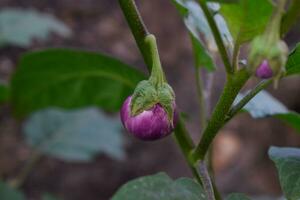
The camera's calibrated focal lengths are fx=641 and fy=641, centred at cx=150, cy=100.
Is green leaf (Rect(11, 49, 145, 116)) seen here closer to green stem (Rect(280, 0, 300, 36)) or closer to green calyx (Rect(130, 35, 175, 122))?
green calyx (Rect(130, 35, 175, 122))

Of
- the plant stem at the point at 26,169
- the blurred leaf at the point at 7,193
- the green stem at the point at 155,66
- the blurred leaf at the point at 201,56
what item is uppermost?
the green stem at the point at 155,66

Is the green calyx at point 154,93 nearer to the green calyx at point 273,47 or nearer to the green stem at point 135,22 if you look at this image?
the green stem at point 135,22

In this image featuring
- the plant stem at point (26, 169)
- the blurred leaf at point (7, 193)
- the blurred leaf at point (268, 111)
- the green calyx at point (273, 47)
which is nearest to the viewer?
the green calyx at point (273, 47)

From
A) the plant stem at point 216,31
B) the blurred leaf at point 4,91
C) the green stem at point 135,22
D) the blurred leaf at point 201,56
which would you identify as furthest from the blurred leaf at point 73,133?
the plant stem at point 216,31

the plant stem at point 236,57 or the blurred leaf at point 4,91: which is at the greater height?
the plant stem at point 236,57

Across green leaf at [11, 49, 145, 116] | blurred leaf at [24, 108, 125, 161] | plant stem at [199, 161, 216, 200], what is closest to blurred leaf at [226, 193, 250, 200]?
plant stem at [199, 161, 216, 200]

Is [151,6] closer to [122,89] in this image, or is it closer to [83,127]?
[83,127]

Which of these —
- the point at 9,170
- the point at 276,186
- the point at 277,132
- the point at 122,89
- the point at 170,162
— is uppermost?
the point at 122,89

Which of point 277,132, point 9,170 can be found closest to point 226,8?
point 9,170
